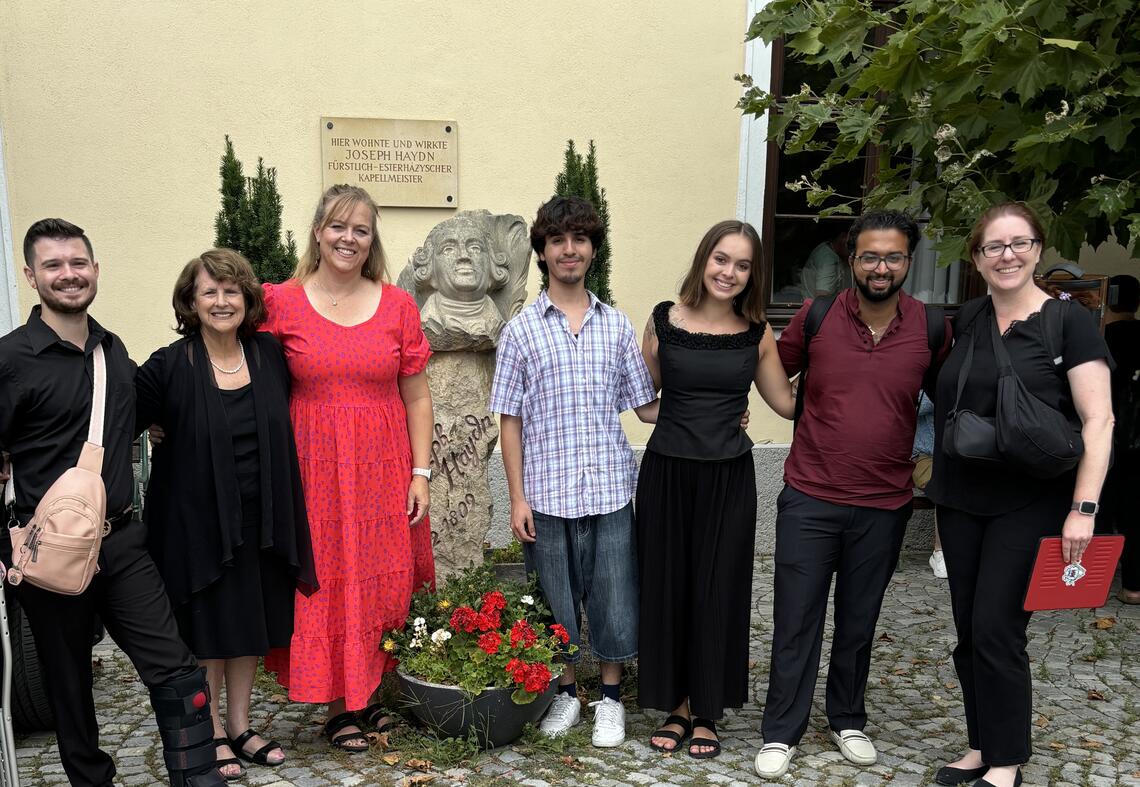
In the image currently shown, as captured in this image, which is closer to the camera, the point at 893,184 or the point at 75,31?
the point at 893,184

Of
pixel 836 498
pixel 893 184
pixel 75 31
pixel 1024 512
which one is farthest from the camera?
pixel 75 31

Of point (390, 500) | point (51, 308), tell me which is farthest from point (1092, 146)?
point (51, 308)

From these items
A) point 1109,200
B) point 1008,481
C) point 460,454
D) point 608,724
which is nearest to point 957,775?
point 1008,481

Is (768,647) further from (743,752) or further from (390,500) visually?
(390,500)

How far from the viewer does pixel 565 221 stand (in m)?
3.34

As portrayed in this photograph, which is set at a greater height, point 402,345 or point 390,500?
point 402,345

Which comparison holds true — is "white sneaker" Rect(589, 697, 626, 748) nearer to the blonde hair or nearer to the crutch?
the blonde hair

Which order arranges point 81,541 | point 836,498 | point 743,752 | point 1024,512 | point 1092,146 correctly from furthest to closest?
1. point 1092,146
2. point 743,752
3. point 836,498
4. point 1024,512
5. point 81,541

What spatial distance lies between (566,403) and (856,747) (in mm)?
1610

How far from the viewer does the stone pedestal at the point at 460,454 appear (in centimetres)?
449

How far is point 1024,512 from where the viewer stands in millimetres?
3010

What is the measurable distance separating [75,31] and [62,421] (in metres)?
4.40

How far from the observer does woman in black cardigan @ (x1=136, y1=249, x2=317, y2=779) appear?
3.09 m

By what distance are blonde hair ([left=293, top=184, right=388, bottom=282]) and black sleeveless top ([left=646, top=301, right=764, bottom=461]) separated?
1.03 meters
